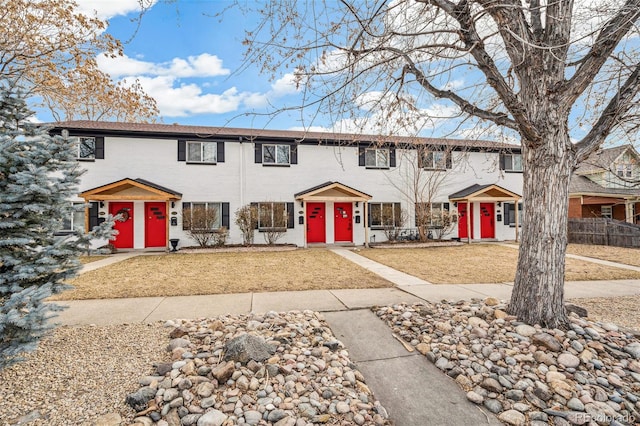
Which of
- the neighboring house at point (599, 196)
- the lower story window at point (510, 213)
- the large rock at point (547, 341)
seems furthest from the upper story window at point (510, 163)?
the large rock at point (547, 341)

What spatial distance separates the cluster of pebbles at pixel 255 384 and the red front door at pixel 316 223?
1200 cm

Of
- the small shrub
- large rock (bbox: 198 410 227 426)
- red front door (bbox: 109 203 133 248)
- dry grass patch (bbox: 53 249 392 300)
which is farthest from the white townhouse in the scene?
large rock (bbox: 198 410 227 426)

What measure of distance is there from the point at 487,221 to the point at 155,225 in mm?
17866

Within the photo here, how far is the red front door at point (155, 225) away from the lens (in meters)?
14.0

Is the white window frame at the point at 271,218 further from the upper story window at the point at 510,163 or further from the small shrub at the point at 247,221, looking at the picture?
the upper story window at the point at 510,163

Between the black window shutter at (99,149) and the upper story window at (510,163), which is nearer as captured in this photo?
the black window shutter at (99,149)

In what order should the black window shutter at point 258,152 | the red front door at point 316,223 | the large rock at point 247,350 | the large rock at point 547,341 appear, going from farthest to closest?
1. the red front door at point 316,223
2. the black window shutter at point 258,152
3. the large rock at point 547,341
4. the large rock at point 247,350

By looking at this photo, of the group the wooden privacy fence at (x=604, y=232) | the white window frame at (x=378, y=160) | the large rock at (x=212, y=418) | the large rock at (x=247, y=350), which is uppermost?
the white window frame at (x=378, y=160)

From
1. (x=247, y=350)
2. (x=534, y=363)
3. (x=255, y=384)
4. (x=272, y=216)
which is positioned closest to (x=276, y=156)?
(x=272, y=216)

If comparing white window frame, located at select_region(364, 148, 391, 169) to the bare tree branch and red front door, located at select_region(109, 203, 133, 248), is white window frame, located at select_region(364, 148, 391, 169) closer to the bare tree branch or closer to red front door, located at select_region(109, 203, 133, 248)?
red front door, located at select_region(109, 203, 133, 248)

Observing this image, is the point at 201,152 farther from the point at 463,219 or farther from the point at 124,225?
the point at 463,219

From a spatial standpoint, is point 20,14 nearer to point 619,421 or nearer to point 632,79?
point 632,79

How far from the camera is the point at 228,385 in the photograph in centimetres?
255

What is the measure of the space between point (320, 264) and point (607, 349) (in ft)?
23.2
